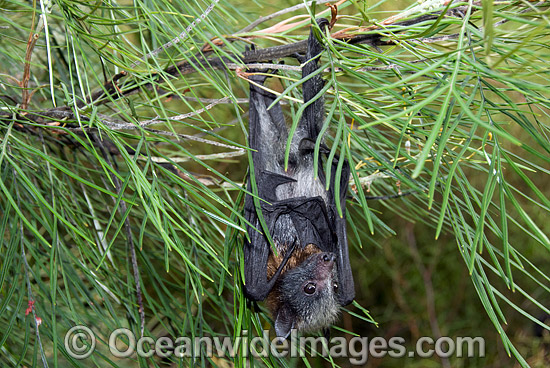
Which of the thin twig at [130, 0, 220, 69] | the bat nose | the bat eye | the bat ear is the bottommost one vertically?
the bat ear

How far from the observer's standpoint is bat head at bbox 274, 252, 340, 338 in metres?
1.20

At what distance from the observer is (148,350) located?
890 millimetres

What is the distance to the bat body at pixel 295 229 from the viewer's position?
1.00m

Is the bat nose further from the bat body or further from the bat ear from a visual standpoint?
the bat ear

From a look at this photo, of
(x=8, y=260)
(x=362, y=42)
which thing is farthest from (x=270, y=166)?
(x=8, y=260)

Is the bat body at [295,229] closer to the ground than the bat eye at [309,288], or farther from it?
farther from it

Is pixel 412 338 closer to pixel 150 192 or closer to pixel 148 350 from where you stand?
pixel 148 350

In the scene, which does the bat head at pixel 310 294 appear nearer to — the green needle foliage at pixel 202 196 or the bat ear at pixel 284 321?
the bat ear at pixel 284 321

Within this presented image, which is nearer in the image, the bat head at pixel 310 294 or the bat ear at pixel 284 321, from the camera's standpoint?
the bat ear at pixel 284 321

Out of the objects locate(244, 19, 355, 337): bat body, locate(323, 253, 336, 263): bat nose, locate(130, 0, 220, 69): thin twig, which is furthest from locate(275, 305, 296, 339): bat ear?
locate(130, 0, 220, 69): thin twig

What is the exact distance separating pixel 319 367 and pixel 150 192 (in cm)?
202

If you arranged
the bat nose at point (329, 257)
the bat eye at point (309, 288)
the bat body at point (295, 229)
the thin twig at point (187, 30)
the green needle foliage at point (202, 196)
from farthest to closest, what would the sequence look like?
the bat eye at point (309, 288) → the bat nose at point (329, 257) → the bat body at point (295, 229) → the green needle foliage at point (202, 196) → the thin twig at point (187, 30)

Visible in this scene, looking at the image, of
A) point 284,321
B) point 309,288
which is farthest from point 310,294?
point 284,321

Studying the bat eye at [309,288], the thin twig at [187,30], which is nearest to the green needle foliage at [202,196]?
the thin twig at [187,30]
